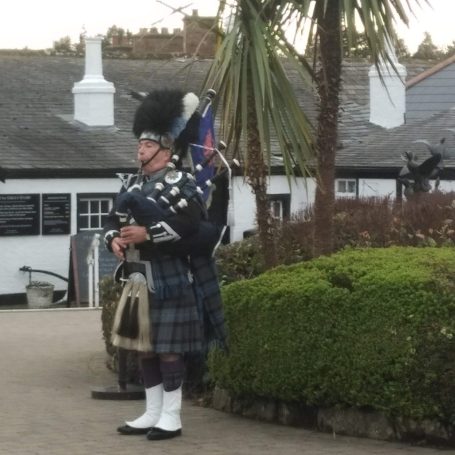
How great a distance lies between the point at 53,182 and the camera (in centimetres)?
2723

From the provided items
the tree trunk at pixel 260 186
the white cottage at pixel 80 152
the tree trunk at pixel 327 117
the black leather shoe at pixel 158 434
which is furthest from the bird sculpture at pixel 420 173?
the black leather shoe at pixel 158 434

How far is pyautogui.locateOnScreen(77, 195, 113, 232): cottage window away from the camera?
27609 mm

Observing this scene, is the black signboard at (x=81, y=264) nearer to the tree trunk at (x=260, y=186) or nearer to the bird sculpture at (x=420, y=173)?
the bird sculpture at (x=420, y=173)

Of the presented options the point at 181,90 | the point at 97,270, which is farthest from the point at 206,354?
the point at 97,270

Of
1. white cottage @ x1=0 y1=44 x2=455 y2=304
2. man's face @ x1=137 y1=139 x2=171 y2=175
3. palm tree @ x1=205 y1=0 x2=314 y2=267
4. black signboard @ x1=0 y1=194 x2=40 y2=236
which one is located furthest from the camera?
white cottage @ x1=0 y1=44 x2=455 y2=304

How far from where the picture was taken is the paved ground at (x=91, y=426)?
26.2ft

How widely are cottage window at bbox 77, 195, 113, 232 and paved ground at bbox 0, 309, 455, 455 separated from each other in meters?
14.0

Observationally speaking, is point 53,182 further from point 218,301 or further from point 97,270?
point 218,301

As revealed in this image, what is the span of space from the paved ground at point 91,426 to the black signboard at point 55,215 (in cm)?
1348

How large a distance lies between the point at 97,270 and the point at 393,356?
1651 cm

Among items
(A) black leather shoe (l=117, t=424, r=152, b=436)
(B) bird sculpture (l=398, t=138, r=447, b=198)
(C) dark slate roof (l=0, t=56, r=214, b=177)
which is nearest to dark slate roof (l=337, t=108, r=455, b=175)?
(C) dark slate roof (l=0, t=56, r=214, b=177)

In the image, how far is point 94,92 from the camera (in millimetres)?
30266

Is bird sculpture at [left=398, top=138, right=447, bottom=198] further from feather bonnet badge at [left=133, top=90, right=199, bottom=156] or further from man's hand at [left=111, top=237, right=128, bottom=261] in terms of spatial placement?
man's hand at [left=111, top=237, right=128, bottom=261]

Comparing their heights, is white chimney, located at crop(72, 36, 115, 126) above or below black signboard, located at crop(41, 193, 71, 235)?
A: above
